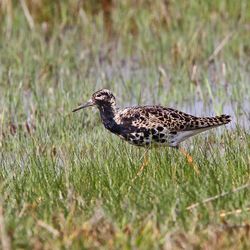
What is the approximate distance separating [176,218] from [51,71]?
5.74m

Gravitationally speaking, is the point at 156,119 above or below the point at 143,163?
above

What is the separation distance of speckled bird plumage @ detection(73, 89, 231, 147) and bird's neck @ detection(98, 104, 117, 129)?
2.3 inches

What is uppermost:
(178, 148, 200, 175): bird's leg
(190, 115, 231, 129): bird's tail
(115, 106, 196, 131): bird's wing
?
(115, 106, 196, 131): bird's wing

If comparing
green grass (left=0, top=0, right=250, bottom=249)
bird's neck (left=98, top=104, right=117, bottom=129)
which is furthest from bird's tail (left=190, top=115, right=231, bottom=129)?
bird's neck (left=98, top=104, right=117, bottom=129)

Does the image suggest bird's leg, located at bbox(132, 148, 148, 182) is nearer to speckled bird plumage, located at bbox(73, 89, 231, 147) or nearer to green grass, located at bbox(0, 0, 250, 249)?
green grass, located at bbox(0, 0, 250, 249)

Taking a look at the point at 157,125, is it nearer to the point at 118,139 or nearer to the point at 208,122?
the point at 208,122

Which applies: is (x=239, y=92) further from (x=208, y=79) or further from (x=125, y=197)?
(x=125, y=197)

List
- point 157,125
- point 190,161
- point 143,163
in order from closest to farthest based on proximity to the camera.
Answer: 1. point 190,161
2. point 143,163
3. point 157,125

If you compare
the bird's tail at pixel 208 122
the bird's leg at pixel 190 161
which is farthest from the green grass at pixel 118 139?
the bird's tail at pixel 208 122

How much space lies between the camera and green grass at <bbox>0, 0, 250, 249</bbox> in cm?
551

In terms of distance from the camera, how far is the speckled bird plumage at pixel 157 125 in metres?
7.94

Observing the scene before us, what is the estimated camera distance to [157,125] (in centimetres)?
795

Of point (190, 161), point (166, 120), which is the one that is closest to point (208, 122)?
point (166, 120)

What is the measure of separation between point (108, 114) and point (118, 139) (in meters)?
0.30
